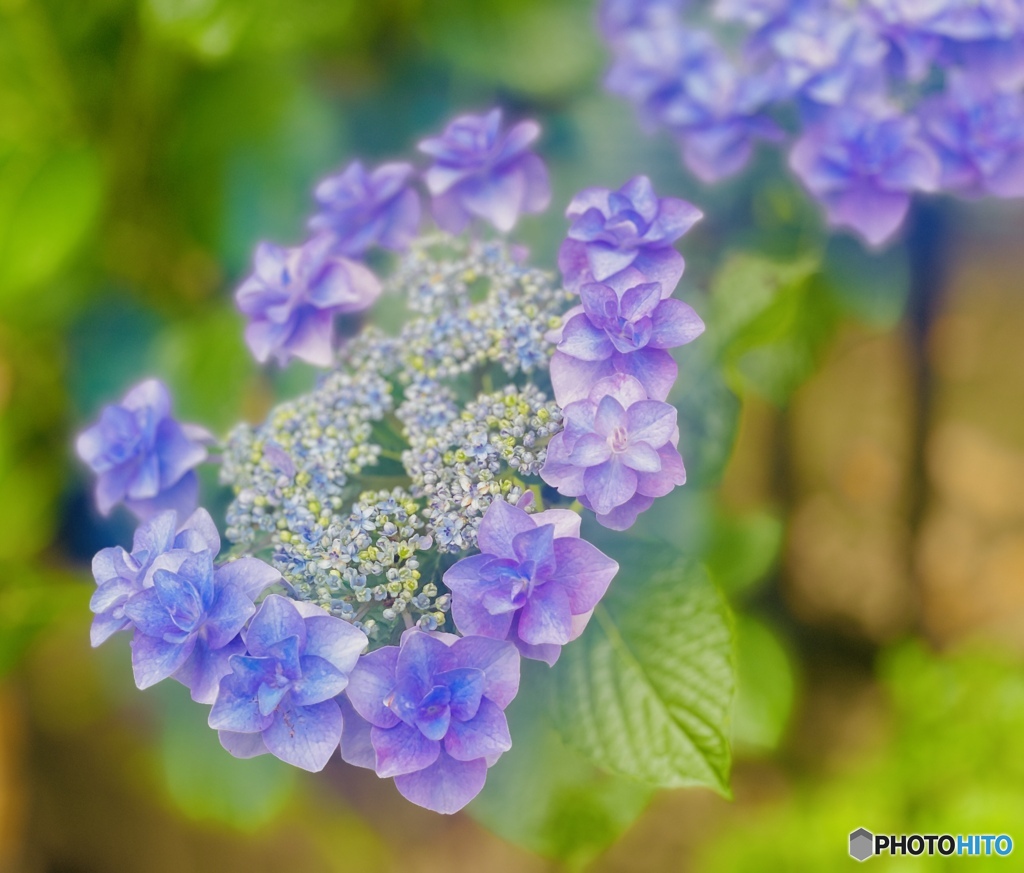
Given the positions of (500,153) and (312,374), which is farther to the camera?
(312,374)

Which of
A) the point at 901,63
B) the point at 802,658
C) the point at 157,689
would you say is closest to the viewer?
the point at 901,63

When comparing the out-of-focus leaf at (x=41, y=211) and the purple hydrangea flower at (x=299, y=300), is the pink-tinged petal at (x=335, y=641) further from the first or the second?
the out-of-focus leaf at (x=41, y=211)

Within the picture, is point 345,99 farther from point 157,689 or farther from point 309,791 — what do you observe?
point 309,791

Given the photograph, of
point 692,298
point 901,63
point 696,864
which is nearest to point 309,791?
point 696,864

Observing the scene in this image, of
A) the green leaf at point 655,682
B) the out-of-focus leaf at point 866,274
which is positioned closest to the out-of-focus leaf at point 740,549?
the out-of-focus leaf at point 866,274

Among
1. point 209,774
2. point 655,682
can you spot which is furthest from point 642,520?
point 209,774
